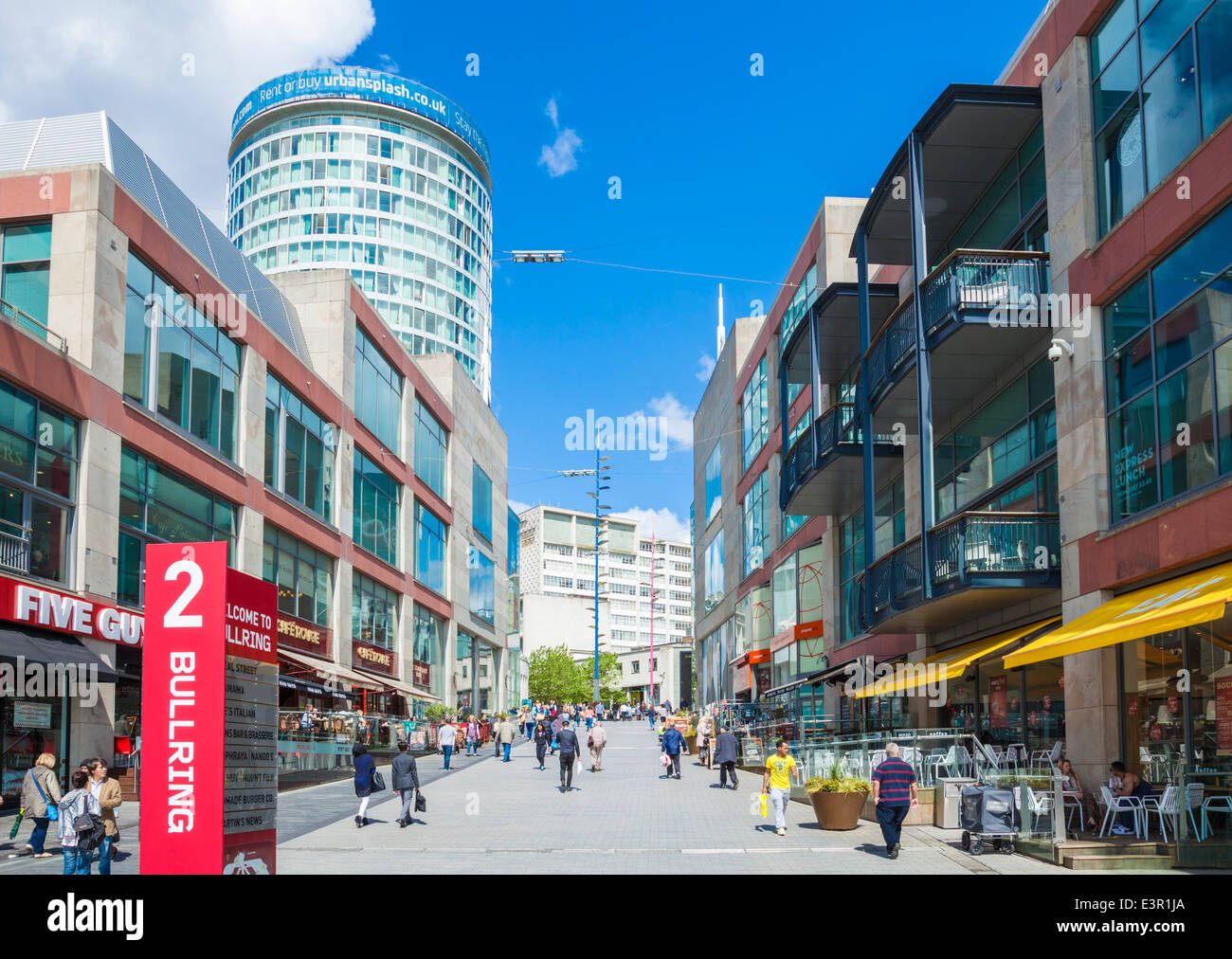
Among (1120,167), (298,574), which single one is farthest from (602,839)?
(298,574)

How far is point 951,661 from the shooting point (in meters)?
24.0

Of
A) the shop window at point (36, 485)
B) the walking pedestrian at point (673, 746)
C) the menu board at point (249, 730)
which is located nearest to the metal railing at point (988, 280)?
the walking pedestrian at point (673, 746)

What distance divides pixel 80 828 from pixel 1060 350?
15.8 m

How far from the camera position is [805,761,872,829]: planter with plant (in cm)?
1948

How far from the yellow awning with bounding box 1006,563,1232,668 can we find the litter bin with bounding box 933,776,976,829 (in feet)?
8.87

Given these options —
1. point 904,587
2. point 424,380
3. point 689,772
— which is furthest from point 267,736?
point 424,380

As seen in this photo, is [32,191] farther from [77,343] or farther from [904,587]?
[904,587]

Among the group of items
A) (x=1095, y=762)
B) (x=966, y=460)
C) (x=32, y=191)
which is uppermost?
(x=32, y=191)

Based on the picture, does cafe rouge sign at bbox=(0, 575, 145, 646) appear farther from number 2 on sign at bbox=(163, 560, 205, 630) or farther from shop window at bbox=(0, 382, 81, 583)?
number 2 on sign at bbox=(163, 560, 205, 630)

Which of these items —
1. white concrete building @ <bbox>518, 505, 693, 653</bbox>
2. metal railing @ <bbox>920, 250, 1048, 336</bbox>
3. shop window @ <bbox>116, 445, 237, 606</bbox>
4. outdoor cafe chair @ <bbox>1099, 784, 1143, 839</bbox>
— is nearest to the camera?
outdoor cafe chair @ <bbox>1099, 784, 1143, 839</bbox>

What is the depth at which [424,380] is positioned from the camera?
187ft

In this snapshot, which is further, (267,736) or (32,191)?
(32,191)

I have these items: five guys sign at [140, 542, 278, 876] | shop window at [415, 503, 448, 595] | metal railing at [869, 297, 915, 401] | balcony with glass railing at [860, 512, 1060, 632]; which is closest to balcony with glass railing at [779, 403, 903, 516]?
metal railing at [869, 297, 915, 401]
